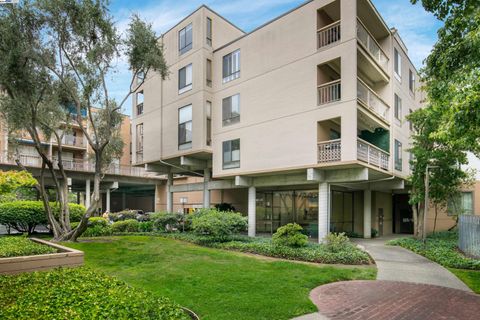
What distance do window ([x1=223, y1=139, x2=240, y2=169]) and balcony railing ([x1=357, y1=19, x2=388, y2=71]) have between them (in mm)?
8042

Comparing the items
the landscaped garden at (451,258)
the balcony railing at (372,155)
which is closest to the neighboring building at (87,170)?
the balcony railing at (372,155)

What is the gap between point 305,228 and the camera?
67.7 feet

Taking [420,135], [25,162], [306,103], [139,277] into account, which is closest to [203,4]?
[306,103]

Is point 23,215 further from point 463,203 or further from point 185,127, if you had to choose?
point 463,203

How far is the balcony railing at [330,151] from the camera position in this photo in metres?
15.2

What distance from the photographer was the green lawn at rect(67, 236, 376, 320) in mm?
6906

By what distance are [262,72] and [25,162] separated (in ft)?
92.9

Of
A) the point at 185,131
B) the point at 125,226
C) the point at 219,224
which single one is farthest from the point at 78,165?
the point at 219,224

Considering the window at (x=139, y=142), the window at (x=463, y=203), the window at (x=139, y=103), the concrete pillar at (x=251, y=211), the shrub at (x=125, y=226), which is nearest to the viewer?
the concrete pillar at (x=251, y=211)

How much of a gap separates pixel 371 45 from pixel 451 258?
10839 mm

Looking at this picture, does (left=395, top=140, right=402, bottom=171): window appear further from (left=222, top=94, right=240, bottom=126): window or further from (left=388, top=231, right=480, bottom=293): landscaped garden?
(left=222, top=94, right=240, bottom=126): window

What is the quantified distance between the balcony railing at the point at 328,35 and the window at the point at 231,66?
5278 millimetres

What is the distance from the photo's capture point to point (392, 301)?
25.3 ft

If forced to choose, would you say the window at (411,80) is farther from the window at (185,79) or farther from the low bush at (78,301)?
the low bush at (78,301)
